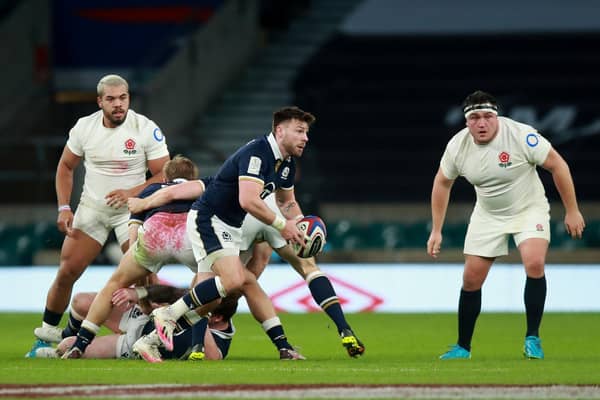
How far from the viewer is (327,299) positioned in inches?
384

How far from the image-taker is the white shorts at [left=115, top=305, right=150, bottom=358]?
9.80 meters

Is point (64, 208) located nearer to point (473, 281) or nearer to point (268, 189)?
point (268, 189)

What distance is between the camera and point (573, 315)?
15.5 metres

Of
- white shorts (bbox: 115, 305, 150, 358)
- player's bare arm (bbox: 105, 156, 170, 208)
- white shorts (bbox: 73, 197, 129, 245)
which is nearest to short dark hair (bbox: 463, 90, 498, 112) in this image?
player's bare arm (bbox: 105, 156, 170, 208)

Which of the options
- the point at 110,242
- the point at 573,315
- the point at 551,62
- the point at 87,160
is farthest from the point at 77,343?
the point at 551,62

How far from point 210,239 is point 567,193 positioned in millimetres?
2482

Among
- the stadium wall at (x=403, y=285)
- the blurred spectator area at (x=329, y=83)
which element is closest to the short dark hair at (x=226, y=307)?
the stadium wall at (x=403, y=285)

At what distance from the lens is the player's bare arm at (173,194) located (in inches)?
387

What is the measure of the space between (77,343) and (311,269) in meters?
1.72

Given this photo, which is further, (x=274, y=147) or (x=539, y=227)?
(x=539, y=227)

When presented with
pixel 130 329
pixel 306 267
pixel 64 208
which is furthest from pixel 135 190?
pixel 306 267

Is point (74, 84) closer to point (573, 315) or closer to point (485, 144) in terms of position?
point (573, 315)

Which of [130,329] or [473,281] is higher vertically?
[473,281]

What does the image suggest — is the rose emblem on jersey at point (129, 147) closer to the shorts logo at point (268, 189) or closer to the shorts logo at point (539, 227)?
the shorts logo at point (268, 189)
